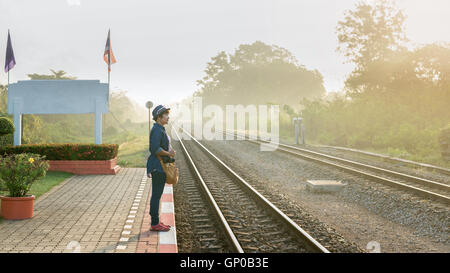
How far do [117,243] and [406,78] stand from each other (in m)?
22.7

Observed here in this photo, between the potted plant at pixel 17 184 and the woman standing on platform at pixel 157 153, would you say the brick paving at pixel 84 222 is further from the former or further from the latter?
the woman standing on platform at pixel 157 153

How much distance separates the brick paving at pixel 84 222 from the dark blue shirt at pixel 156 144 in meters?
1.06

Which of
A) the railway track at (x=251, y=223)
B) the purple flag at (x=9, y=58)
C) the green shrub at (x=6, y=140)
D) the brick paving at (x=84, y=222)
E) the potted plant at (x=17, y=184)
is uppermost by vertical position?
the purple flag at (x=9, y=58)

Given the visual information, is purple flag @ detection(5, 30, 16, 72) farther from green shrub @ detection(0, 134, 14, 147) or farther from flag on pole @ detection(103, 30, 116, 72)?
flag on pole @ detection(103, 30, 116, 72)

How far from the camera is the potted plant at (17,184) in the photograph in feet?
19.6

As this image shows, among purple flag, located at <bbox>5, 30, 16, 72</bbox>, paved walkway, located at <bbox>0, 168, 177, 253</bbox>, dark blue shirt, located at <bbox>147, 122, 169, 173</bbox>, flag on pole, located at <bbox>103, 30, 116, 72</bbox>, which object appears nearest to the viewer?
paved walkway, located at <bbox>0, 168, 177, 253</bbox>

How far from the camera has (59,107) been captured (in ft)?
43.9

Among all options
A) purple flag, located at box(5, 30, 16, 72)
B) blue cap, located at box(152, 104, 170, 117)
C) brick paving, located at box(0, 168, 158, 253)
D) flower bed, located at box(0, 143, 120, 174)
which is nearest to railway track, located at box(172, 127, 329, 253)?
brick paving, located at box(0, 168, 158, 253)

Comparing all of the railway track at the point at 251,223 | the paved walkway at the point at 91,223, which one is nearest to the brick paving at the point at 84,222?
the paved walkway at the point at 91,223

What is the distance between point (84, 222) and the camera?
5.84m

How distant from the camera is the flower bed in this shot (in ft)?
36.2

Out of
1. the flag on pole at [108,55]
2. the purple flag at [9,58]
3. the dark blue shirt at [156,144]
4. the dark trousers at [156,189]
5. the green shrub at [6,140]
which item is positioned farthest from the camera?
the flag on pole at [108,55]
